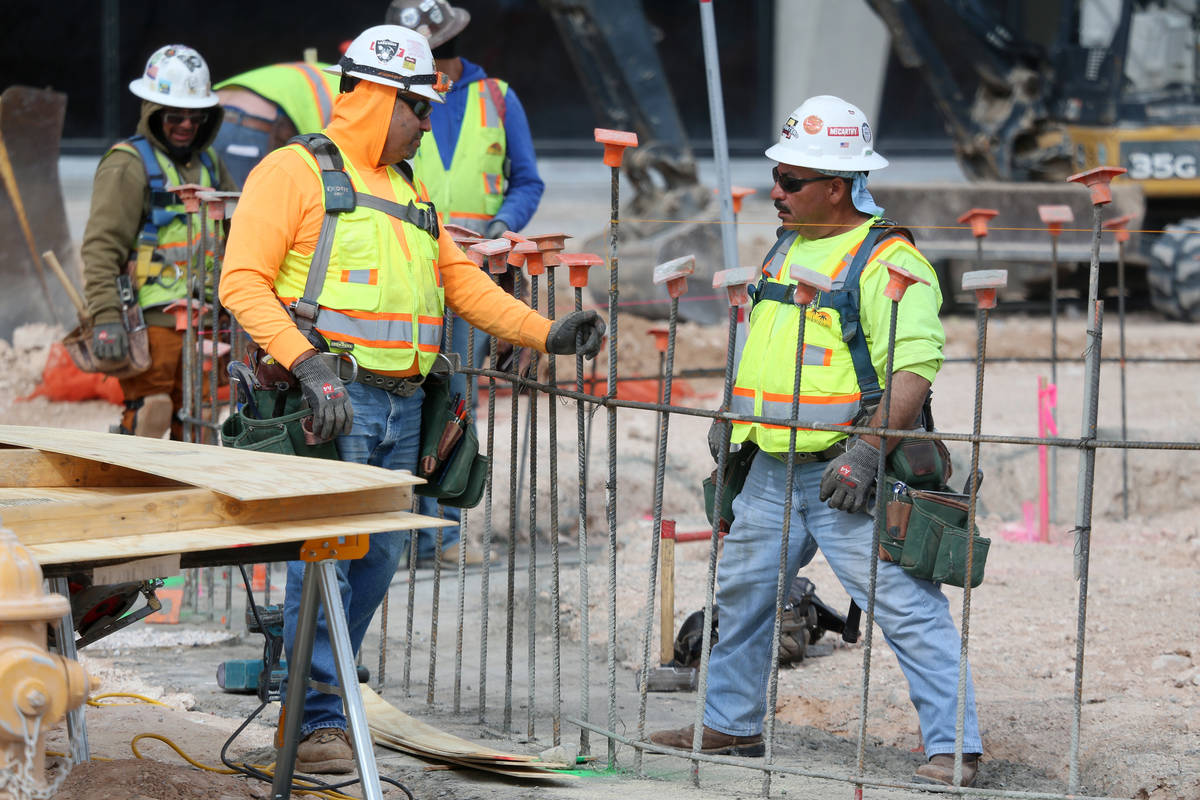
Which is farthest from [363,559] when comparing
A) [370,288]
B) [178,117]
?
[178,117]

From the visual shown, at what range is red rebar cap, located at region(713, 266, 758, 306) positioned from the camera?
405cm

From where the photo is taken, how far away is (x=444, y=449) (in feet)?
14.7

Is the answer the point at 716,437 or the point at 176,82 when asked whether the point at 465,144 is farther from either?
the point at 716,437

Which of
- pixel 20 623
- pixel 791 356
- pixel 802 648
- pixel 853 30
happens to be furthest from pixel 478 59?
pixel 20 623

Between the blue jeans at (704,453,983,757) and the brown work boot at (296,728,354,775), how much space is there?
1.05 metres

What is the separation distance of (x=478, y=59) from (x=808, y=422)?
13128mm

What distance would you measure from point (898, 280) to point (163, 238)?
3.66m

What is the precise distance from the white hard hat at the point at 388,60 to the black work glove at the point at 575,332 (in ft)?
2.44

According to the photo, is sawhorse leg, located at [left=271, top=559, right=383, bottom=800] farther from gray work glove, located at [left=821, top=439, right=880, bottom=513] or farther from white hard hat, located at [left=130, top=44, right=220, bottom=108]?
white hard hat, located at [left=130, top=44, right=220, bottom=108]

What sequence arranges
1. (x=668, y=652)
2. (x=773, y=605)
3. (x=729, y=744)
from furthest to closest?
(x=668, y=652)
(x=729, y=744)
(x=773, y=605)

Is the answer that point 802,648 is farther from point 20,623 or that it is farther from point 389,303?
point 20,623

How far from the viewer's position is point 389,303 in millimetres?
4168

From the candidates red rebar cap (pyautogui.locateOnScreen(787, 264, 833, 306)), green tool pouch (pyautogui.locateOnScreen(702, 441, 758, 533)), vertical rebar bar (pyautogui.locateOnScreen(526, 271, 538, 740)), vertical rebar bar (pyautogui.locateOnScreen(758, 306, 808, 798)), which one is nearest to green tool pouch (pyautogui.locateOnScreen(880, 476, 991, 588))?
vertical rebar bar (pyautogui.locateOnScreen(758, 306, 808, 798))

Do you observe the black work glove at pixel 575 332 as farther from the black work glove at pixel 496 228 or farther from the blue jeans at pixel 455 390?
the black work glove at pixel 496 228
